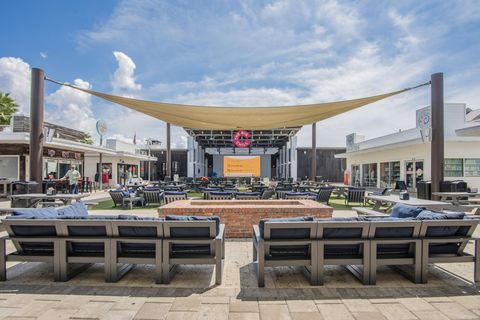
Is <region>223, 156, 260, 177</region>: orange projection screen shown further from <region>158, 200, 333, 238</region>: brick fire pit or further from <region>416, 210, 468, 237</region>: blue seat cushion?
<region>416, 210, 468, 237</region>: blue seat cushion

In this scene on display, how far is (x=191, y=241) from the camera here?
2805mm

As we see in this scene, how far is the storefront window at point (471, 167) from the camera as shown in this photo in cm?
1310

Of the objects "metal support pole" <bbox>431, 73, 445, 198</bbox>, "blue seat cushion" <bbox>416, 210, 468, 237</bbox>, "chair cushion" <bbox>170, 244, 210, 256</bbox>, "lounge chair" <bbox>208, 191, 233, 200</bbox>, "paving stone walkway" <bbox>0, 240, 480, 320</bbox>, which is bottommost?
"paving stone walkway" <bbox>0, 240, 480, 320</bbox>

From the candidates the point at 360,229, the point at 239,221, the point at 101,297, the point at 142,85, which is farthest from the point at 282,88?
the point at 101,297

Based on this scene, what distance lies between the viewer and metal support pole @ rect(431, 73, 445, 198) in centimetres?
585

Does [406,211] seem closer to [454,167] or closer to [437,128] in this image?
[437,128]

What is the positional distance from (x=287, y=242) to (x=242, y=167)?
2387 centimetres

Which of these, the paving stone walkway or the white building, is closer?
the paving stone walkway

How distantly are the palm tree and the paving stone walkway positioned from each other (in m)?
19.1

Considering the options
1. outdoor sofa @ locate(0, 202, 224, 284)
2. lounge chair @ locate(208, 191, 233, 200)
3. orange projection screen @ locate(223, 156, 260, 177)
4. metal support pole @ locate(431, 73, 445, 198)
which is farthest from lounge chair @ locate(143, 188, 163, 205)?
orange projection screen @ locate(223, 156, 260, 177)

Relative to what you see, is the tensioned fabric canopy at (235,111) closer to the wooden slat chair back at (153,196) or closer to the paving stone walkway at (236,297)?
the wooden slat chair back at (153,196)

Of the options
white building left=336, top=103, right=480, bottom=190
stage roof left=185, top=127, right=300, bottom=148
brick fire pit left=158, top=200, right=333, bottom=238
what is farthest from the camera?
stage roof left=185, top=127, right=300, bottom=148

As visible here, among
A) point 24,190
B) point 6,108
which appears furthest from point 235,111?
point 6,108

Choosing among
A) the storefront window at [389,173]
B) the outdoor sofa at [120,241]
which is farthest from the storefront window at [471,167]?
the outdoor sofa at [120,241]
